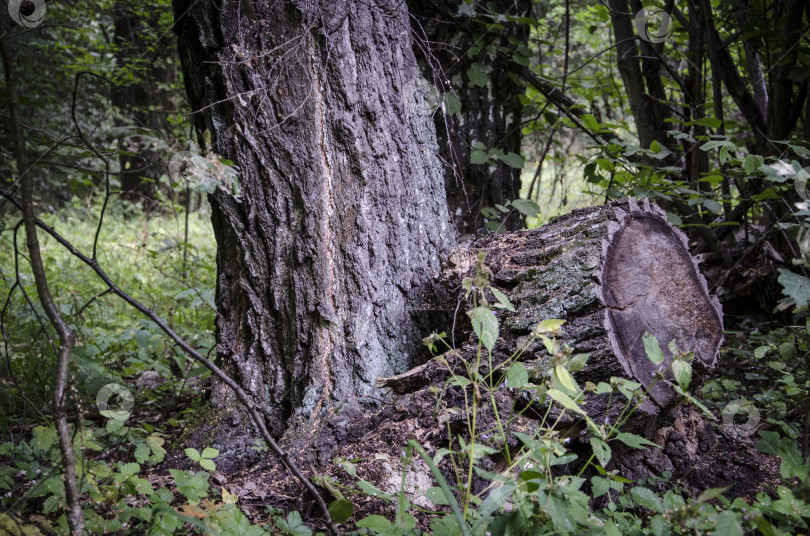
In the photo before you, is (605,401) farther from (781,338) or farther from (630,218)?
(781,338)

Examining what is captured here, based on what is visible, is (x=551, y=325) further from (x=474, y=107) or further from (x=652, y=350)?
(x=474, y=107)

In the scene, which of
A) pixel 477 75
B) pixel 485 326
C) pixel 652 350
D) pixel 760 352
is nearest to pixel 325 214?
pixel 485 326

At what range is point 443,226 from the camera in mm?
2258

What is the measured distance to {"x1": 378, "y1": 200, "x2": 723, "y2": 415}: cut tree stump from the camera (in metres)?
1.69

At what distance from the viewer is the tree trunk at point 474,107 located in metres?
2.84

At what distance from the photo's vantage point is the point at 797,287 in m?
1.88

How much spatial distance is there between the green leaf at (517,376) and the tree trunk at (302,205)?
77 centimetres

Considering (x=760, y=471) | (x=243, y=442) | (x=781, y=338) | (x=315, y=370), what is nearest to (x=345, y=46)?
(x=315, y=370)

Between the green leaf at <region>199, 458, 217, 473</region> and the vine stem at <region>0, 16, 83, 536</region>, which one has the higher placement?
the vine stem at <region>0, 16, 83, 536</region>

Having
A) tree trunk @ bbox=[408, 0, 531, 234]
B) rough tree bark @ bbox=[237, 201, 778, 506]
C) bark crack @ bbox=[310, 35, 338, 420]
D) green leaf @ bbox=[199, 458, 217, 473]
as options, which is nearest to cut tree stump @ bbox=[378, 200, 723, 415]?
rough tree bark @ bbox=[237, 201, 778, 506]

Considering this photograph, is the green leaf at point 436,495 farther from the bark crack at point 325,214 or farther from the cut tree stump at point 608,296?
the bark crack at point 325,214

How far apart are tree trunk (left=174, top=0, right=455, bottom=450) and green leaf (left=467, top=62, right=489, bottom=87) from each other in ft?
2.67

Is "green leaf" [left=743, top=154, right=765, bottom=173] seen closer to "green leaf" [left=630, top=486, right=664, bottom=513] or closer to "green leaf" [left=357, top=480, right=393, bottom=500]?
"green leaf" [left=630, top=486, right=664, bottom=513]

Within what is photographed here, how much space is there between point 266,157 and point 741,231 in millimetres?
3417
